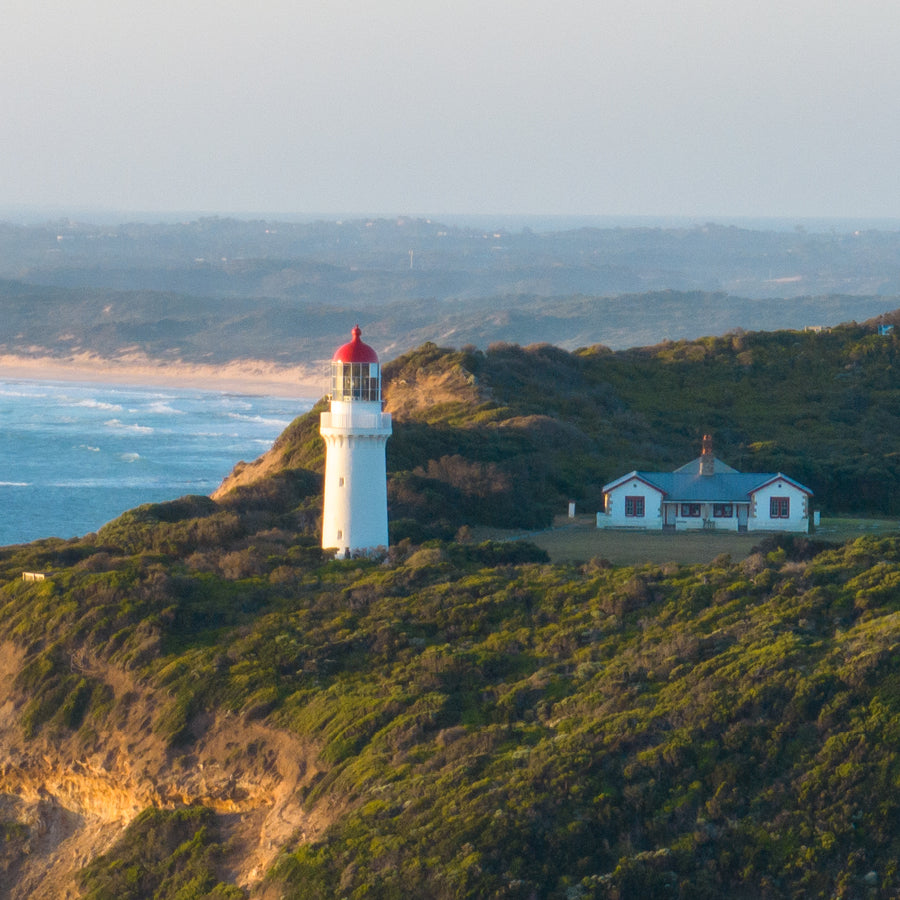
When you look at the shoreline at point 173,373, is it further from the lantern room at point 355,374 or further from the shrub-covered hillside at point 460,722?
the shrub-covered hillside at point 460,722

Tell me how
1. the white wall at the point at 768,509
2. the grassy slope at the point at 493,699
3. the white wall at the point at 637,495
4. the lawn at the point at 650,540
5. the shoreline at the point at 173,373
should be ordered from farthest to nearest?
the shoreline at the point at 173,373 → the white wall at the point at 637,495 → the white wall at the point at 768,509 → the lawn at the point at 650,540 → the grassy slope at the point at 493,699

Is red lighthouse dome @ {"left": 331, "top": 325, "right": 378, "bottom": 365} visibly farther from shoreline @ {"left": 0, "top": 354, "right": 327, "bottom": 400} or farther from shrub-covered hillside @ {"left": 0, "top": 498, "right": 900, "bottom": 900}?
shoreline @ {"left": 0, "top": 354, "right": 327, "bottom": 400}

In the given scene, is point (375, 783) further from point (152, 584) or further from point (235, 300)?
point (235, 300)

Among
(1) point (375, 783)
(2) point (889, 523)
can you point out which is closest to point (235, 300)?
(2) point (889, 523)

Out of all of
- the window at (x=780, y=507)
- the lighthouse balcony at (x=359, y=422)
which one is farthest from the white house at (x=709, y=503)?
the lighthouse balcony at (x=359, y=422)

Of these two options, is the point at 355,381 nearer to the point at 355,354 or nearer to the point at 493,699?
the point at 355,354

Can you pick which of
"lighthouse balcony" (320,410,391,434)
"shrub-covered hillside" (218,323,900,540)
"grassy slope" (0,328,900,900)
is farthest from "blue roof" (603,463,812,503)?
"lighthouse balcony" (320,410,391,434)
